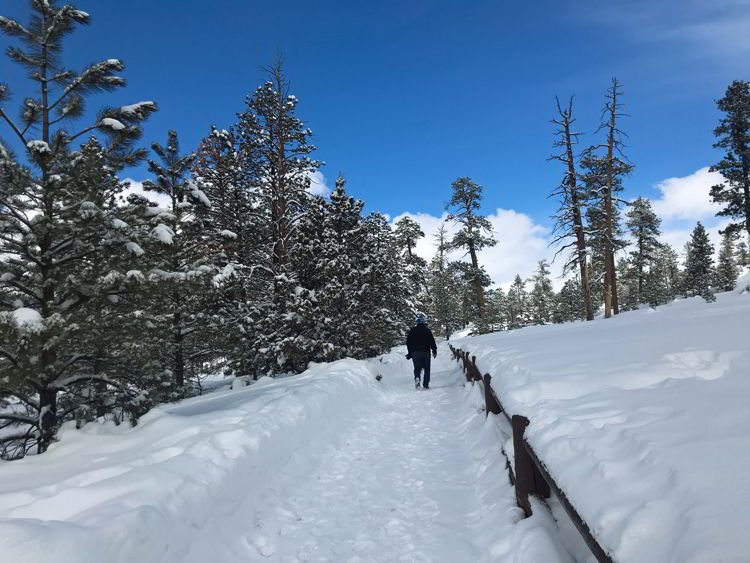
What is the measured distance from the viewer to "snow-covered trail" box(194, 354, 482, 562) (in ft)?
11.6

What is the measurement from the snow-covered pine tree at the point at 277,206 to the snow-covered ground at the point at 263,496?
830 centimetres

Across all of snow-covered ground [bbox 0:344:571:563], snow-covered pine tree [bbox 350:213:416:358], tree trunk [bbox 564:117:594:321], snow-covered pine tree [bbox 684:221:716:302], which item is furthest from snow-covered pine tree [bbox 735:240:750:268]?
snow-covered ground [bbox 0:344:571:563]

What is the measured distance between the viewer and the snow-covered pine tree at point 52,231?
208 inches

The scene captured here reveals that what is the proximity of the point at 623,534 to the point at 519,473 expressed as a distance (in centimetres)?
187

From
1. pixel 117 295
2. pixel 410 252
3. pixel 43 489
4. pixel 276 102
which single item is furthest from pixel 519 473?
pixel 410 252

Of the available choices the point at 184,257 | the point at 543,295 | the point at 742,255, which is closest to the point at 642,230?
the point at 543,295

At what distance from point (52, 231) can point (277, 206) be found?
10.9 meters

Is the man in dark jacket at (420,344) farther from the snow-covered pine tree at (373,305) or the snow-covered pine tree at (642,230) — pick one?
the snow-covered pine tree at (642,230)

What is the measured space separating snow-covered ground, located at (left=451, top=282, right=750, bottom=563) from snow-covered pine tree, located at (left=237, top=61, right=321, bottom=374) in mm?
11191

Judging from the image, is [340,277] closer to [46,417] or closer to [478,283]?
[46,417]

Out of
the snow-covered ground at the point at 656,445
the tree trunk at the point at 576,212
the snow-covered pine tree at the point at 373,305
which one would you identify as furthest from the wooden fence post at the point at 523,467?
the tree trunk at the point at 576,212

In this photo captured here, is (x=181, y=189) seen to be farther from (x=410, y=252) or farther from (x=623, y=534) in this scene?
(x=410, y=252)

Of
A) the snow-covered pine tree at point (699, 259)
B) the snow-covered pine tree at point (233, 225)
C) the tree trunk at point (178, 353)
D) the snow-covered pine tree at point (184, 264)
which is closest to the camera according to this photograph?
the snow-covered pine tree at point (184, 264)

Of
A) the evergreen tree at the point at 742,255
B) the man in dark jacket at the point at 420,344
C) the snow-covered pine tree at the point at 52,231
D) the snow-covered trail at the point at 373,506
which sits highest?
the evergreen tree at the point at 742,255
